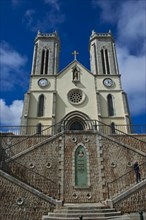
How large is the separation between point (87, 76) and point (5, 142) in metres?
13.0

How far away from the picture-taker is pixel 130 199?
9211 millimetres

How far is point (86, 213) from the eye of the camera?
332 inches

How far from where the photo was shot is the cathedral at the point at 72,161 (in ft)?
29.2

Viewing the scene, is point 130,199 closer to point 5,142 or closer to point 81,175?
point 81,175

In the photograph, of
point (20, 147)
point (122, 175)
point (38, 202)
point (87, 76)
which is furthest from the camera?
point (87, 76)

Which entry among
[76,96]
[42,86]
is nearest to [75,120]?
[76,96]

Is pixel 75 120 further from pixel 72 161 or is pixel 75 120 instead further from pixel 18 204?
pixel 18 204

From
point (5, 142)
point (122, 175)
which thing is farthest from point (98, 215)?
point (5, 142)

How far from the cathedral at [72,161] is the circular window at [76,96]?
45 millimetres

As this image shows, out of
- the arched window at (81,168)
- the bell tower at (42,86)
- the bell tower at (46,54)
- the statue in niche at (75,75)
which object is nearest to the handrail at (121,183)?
the arched window at (81,168)

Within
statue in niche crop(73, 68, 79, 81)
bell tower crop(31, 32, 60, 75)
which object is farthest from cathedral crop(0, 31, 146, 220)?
bell tower crop(31, 32, 60, 75)

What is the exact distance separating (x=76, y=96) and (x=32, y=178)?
40.1 feet

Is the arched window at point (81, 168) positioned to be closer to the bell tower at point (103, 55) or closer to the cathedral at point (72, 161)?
the cathedral at point (72, 161)

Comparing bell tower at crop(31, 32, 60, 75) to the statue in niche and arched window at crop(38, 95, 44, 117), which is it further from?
arched window at crop(38, 95, 44, 117)
